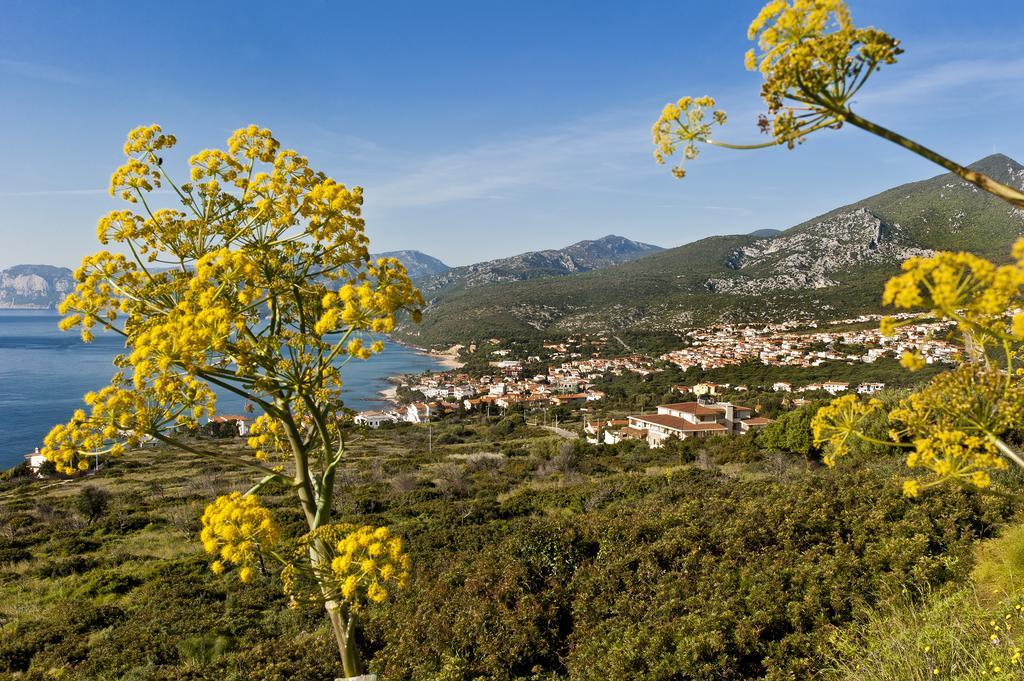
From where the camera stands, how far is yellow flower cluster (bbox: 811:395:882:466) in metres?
2.40

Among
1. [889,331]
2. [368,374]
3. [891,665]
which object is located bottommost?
[368,374]

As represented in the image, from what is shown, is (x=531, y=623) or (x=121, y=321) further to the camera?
(x=531, y=623)

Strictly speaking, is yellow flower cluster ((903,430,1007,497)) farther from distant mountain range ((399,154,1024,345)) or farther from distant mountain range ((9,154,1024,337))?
distant mountain range ((9,154,1024,337))

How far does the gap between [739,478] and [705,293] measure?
157 metres

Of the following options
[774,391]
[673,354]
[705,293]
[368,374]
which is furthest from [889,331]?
[705,293]

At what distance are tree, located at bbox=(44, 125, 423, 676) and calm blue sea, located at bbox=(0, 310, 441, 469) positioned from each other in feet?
144

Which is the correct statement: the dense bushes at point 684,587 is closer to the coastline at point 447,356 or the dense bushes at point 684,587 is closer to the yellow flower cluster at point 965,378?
the yellow flower cluster at point 965,378

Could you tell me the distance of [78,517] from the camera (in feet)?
69.4

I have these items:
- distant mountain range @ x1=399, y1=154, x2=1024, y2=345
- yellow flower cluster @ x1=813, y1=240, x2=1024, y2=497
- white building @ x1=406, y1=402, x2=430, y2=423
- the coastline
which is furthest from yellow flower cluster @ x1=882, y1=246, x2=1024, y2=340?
distant mountain range @ x1=399, y1=154, x2=1024, y2=345

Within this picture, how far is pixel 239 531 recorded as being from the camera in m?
2.23

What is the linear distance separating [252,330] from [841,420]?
2.95 metres

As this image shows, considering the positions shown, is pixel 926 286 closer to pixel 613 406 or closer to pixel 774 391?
pixel 613 406

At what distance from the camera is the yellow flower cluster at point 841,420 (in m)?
2.40

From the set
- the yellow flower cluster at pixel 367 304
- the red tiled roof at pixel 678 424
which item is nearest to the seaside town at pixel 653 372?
the red tiled roof at pixel 678 424
